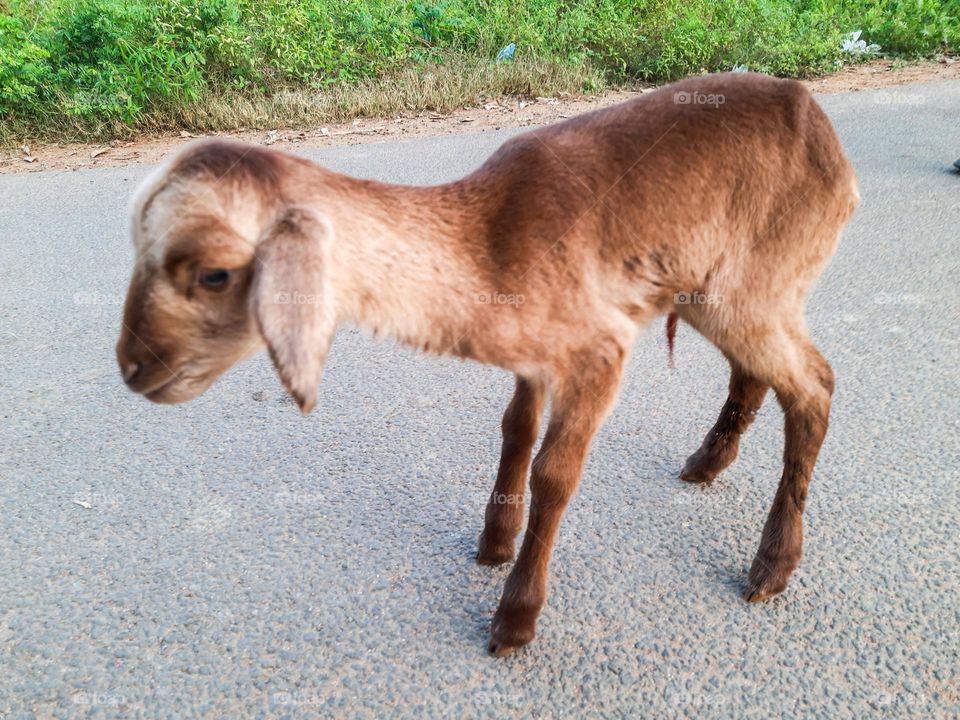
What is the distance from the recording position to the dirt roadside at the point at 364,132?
7.25 metres

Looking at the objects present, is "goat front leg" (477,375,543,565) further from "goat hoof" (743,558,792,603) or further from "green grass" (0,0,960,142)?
"green grass" (0,0,960,142)

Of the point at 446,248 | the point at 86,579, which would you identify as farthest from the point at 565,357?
the point at 86,579

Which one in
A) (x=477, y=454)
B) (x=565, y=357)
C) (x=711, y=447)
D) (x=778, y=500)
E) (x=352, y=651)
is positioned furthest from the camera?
(x=477, y=454)

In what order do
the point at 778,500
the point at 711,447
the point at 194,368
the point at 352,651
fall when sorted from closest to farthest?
the point at 194,368 → the point at 352,651 → the point at 778,500 → the point at 711,447

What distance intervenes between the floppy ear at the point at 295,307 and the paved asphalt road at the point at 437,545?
3.43 ft

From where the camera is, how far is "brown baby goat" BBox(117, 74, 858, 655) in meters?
1.82

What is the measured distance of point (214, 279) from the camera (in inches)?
73.2

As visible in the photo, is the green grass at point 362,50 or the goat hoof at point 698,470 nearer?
the goat hoof at point 698,470

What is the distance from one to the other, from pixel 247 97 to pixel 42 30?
2.41m

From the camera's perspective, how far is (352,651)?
2369 millimetres

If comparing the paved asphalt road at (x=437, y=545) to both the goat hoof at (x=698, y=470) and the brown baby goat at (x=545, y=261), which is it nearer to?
the goat hoof at (x=698, y=470)

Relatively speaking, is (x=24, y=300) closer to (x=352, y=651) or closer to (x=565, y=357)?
(x=352, y=651)

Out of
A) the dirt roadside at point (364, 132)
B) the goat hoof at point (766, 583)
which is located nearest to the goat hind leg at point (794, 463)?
the goat hoof at point (766, 583)

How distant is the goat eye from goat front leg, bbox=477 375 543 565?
1.04 metres
